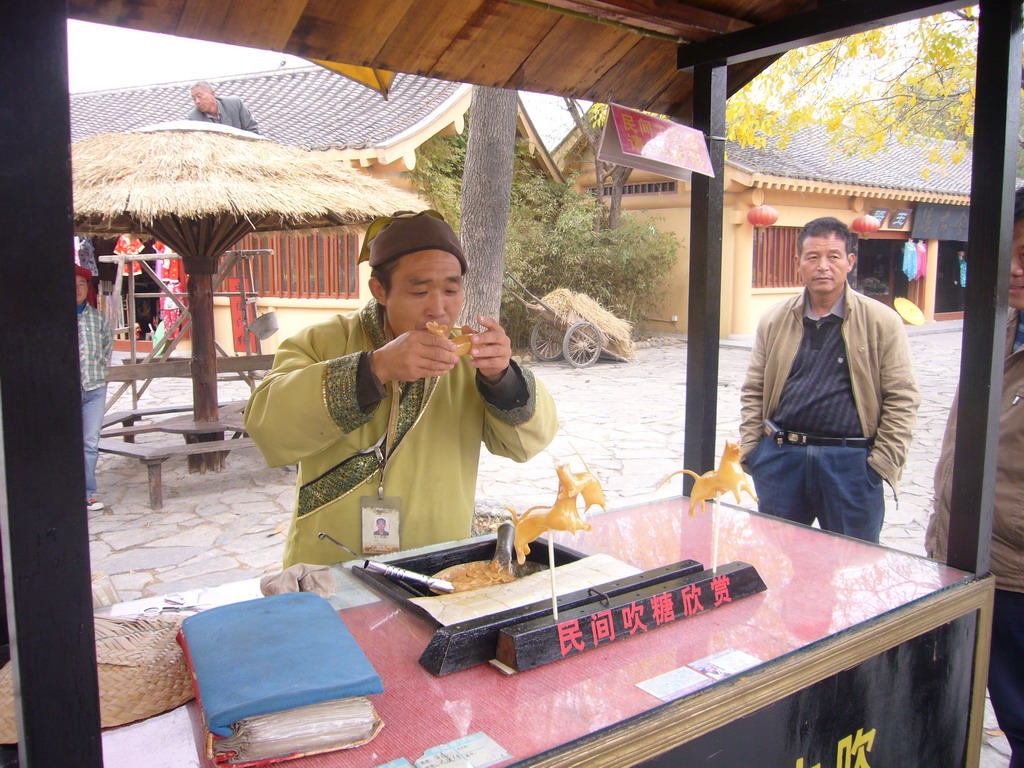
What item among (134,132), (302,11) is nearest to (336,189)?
(134,132)

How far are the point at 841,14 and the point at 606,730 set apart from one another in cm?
190

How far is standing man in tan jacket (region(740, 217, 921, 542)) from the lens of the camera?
318 cm

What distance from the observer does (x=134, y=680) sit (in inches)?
50.8

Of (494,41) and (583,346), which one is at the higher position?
(494,41)

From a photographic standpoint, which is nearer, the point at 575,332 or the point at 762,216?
the point at 575,332

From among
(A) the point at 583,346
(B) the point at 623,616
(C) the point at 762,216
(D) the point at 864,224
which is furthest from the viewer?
(D) the point at 864,224

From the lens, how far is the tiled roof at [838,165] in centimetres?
1580

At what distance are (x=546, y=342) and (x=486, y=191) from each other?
918 centimetres

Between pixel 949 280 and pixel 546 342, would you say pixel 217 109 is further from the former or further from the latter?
pixel 949 280

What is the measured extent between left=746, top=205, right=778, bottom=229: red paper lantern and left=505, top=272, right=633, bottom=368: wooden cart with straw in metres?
3.73

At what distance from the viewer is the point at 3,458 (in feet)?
2.90

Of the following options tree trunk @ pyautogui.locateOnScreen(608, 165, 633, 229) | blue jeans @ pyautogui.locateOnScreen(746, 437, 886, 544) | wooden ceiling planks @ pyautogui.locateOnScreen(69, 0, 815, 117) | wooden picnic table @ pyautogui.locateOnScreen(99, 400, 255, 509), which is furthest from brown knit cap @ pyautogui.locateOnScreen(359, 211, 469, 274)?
tree trunk @ pyautogui.locateOnScreen(608, 165, 633, 229)

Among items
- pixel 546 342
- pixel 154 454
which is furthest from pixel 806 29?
pixel 546 342

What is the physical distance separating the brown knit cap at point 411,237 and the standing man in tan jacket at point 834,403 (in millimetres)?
1917
